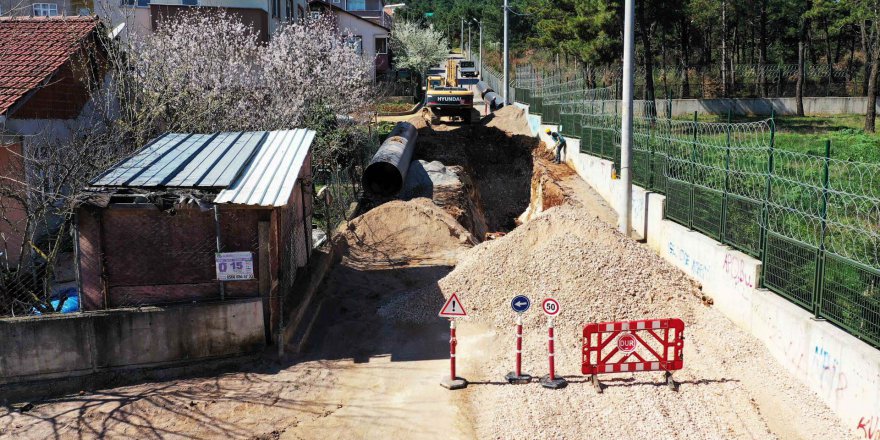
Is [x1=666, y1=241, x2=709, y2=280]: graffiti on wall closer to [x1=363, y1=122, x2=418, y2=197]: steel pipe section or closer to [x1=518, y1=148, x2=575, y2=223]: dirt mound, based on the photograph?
[x1=518, y1=148, x2=575, y2=223]: dirt mound

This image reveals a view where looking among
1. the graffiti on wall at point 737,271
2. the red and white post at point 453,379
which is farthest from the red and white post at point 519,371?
the graffiti on wall at point 737,271

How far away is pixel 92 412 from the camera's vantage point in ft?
32.4

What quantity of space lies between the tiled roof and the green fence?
47.6 ft

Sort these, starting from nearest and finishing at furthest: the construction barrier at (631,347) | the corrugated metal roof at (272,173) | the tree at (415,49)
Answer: the construction barrier at (631,347) < the corrugated metal roof at (272,173) < the tree at (415,49)

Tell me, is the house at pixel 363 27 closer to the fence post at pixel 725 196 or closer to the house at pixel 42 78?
the house at pixel 42 78

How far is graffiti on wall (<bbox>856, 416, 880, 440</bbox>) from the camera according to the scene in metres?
7.81

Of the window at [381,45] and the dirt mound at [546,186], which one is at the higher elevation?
the window at [381,45]

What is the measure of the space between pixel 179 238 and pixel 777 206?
29.0ft

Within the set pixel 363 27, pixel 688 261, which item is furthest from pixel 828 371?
pixel 363 27

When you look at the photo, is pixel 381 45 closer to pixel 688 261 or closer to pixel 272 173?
pixel 688 261

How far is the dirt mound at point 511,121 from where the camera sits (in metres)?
38.4

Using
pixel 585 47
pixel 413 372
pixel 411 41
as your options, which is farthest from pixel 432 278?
pixel 411 41

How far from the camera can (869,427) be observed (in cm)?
795

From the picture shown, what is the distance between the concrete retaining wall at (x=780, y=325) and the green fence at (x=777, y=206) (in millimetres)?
216
